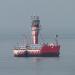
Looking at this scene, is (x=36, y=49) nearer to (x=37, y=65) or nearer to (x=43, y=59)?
(x=43, y=59)

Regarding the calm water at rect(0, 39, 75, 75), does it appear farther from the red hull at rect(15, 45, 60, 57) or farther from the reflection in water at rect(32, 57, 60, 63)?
the red hull at rect(15, 45, 60, 57)

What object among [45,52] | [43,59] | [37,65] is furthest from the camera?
[45,52]

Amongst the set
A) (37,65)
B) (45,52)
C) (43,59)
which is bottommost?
(37,65)

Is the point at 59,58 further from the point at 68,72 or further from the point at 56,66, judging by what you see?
the point at 68,72

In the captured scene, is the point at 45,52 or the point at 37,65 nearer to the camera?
the point at 37,65

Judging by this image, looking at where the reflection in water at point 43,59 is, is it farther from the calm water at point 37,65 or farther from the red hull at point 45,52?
the red hull at point 45,52

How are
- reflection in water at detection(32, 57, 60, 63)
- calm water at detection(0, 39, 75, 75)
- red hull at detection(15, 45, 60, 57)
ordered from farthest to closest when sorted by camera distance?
red hull at detection(15, 45, 60, 57) < reflection in water at detection(32, 57, 60, 63) < calm water at detection(0, 39, 75, 75)

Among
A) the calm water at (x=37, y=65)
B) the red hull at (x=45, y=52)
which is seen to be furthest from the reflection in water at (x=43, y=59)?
the red hull at (x=45, y=52)

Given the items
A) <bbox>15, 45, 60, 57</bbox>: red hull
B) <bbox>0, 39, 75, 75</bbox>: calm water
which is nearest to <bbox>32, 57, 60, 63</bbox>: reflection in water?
<bbox>0, 39, 75, 75</bbox>: calm water

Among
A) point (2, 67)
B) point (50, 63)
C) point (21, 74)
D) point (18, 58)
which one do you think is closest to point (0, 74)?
point (21, 74)

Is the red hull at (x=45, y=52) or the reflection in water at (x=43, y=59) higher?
the red hull at (x=45, y=52)

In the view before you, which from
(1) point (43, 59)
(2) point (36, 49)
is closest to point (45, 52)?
(2) point (36, 49)

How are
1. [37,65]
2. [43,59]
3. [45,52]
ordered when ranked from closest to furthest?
[37,65]
[43,59]
[45,52]
